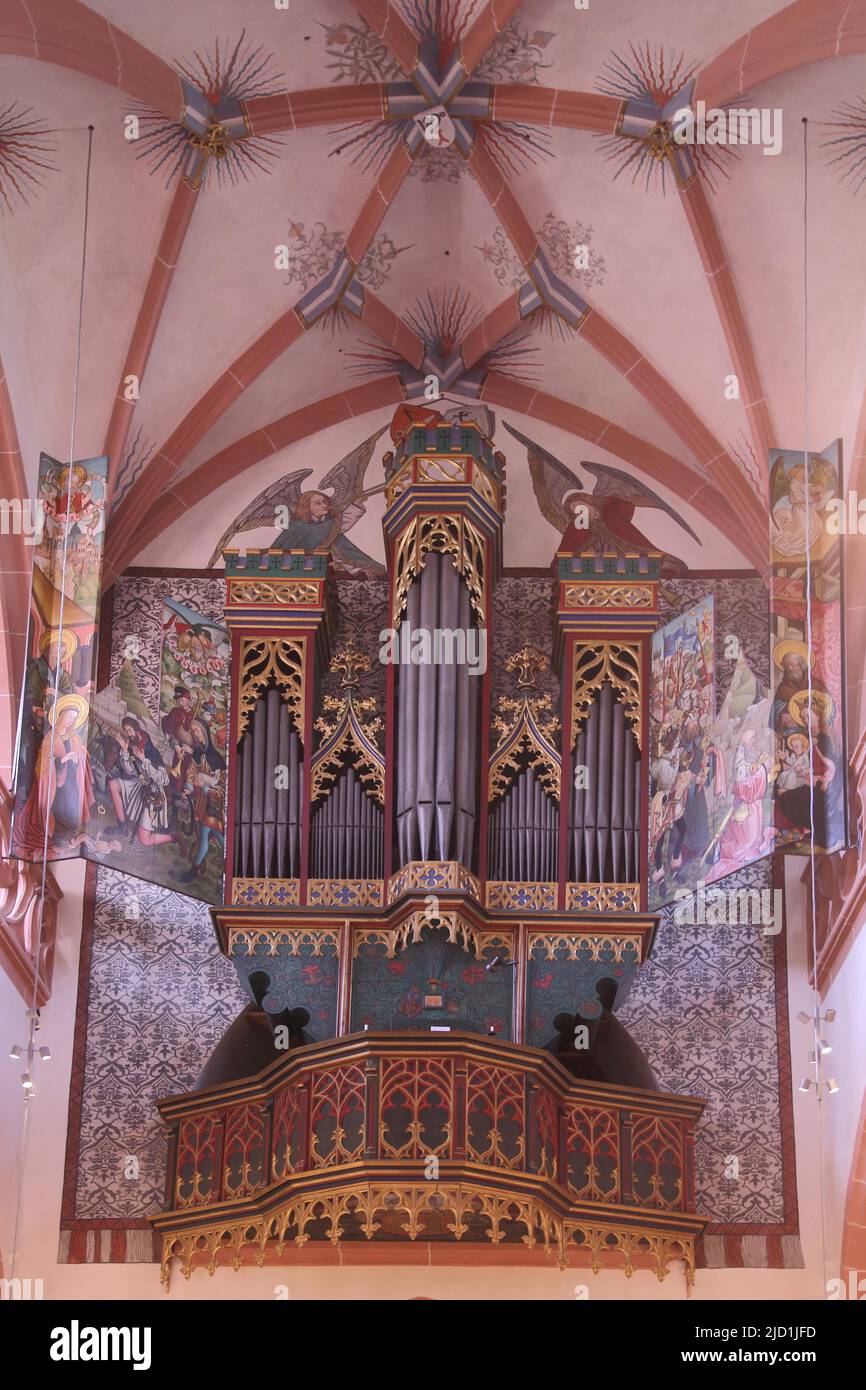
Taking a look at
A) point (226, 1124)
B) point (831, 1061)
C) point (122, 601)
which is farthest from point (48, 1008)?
point (831, 1061)

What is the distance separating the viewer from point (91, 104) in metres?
14.8

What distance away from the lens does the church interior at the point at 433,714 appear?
1441cm

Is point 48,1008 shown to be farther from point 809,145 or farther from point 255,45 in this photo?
point 809,145

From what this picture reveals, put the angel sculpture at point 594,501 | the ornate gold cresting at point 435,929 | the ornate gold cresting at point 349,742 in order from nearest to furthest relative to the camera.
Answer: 1. the ornate gold cresting at point 435,929
2. the ornate gold cresting at point 349,742
3. the angel sculpture at point 594,501

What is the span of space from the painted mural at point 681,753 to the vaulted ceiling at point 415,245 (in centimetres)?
151

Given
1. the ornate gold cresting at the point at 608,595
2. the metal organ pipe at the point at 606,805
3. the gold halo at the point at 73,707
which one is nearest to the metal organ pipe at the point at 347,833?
the metal organ pipe at the point at 606,805

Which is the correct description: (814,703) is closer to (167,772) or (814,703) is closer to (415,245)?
(167,772)

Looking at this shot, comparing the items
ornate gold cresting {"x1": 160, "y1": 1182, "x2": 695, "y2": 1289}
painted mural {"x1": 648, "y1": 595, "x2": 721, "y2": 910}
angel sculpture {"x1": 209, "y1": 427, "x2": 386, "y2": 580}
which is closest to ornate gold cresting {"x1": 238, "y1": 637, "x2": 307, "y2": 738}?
angel sculpture {"x1": 209, "y1": 427, "x2": 386, "y2": 580}

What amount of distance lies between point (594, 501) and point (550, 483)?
1.45 ft

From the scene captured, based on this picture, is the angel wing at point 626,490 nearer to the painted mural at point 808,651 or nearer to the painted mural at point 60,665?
the painted mural at point 808,651

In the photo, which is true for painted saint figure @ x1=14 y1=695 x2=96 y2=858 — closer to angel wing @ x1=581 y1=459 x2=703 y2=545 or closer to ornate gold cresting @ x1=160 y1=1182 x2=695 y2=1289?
ornate gold cresting @ x1=160 y1=1182 x2=695 y2=1289

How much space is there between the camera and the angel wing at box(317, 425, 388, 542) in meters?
17.3

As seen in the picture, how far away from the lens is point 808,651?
1480cm

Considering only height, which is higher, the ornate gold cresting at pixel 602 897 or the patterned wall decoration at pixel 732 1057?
the ornate gold cresting at pixel 602 897
